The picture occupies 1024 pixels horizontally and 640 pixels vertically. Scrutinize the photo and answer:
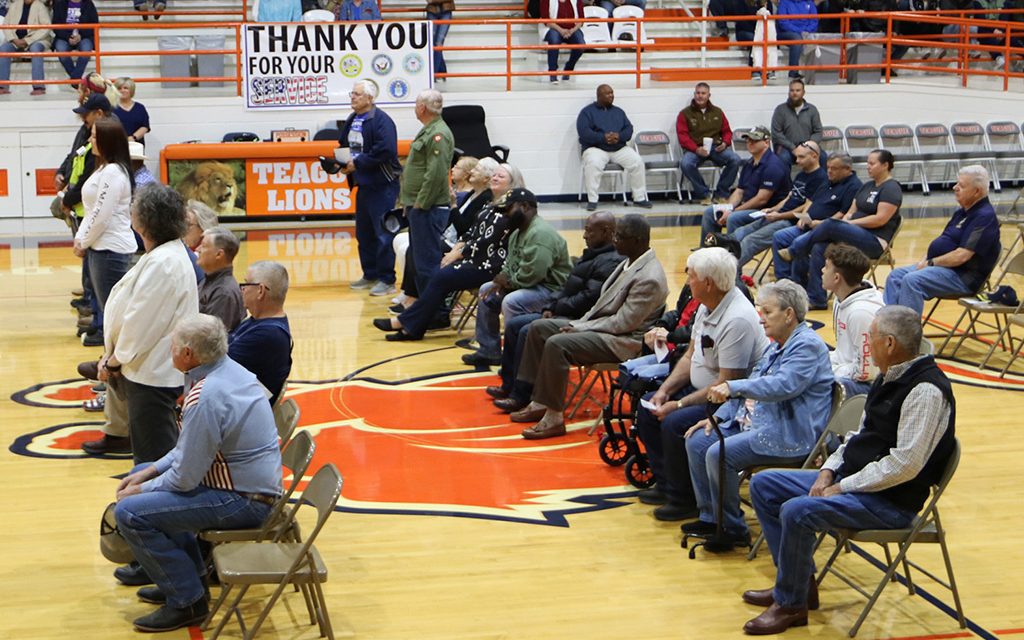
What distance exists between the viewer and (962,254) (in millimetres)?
9227

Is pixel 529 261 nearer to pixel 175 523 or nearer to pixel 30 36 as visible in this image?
pixel 175 523

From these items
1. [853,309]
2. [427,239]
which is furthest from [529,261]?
[853,309]

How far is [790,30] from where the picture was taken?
1903 cm

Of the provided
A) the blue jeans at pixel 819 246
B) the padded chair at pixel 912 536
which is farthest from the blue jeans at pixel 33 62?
the padded chair at pixel 912 536

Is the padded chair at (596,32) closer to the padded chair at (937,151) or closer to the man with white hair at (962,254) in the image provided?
the padded chair at (937,151)

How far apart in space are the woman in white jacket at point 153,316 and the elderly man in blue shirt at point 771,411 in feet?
7.83

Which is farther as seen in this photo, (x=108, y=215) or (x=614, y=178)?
(x=614, y=178)

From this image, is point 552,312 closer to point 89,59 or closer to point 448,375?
point 448,375

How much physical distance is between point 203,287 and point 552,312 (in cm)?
238

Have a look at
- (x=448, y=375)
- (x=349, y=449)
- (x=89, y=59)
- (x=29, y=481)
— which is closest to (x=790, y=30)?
(x=89, y=59)

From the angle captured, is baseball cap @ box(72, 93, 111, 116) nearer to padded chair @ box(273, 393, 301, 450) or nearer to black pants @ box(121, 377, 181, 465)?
black pants @ box(121, 377, 181, 465)

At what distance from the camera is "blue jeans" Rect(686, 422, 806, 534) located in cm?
590

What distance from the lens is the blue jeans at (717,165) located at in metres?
16.8

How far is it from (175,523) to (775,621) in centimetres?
237
